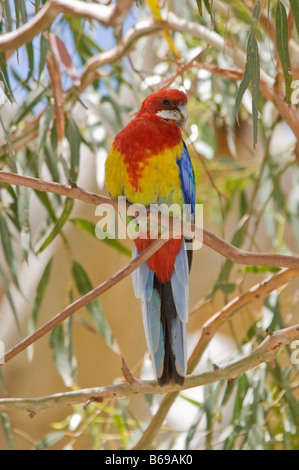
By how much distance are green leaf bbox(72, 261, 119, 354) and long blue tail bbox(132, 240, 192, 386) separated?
13.6 inches

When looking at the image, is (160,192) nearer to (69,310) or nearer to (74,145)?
(74,145)

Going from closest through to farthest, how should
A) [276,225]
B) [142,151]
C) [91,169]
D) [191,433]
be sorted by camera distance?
[142,151] → [191,433] → [276,225] → [91,169]

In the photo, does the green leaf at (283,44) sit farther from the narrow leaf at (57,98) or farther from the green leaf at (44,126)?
the green leaf at (44,126)

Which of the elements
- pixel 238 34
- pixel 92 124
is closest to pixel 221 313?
pixel 92 124

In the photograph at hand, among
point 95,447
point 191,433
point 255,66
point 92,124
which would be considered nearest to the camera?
point 255,66

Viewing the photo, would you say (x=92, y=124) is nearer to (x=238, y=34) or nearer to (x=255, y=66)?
(x=238, y=34)

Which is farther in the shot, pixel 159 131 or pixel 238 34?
pixel 238 34

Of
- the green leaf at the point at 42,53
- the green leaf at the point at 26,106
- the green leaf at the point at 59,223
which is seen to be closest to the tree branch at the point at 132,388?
the green leaf at the point at 59,223

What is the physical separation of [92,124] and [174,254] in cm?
98

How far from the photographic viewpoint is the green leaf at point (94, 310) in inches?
76.5

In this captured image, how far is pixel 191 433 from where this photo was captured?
1941mm

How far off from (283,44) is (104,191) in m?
2.40

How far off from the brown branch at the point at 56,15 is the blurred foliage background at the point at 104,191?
3cm

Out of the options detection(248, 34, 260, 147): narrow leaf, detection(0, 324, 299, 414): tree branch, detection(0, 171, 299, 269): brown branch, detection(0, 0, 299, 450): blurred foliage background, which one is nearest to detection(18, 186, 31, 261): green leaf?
detection(0, 0, 299, 450): blurred foliage background
